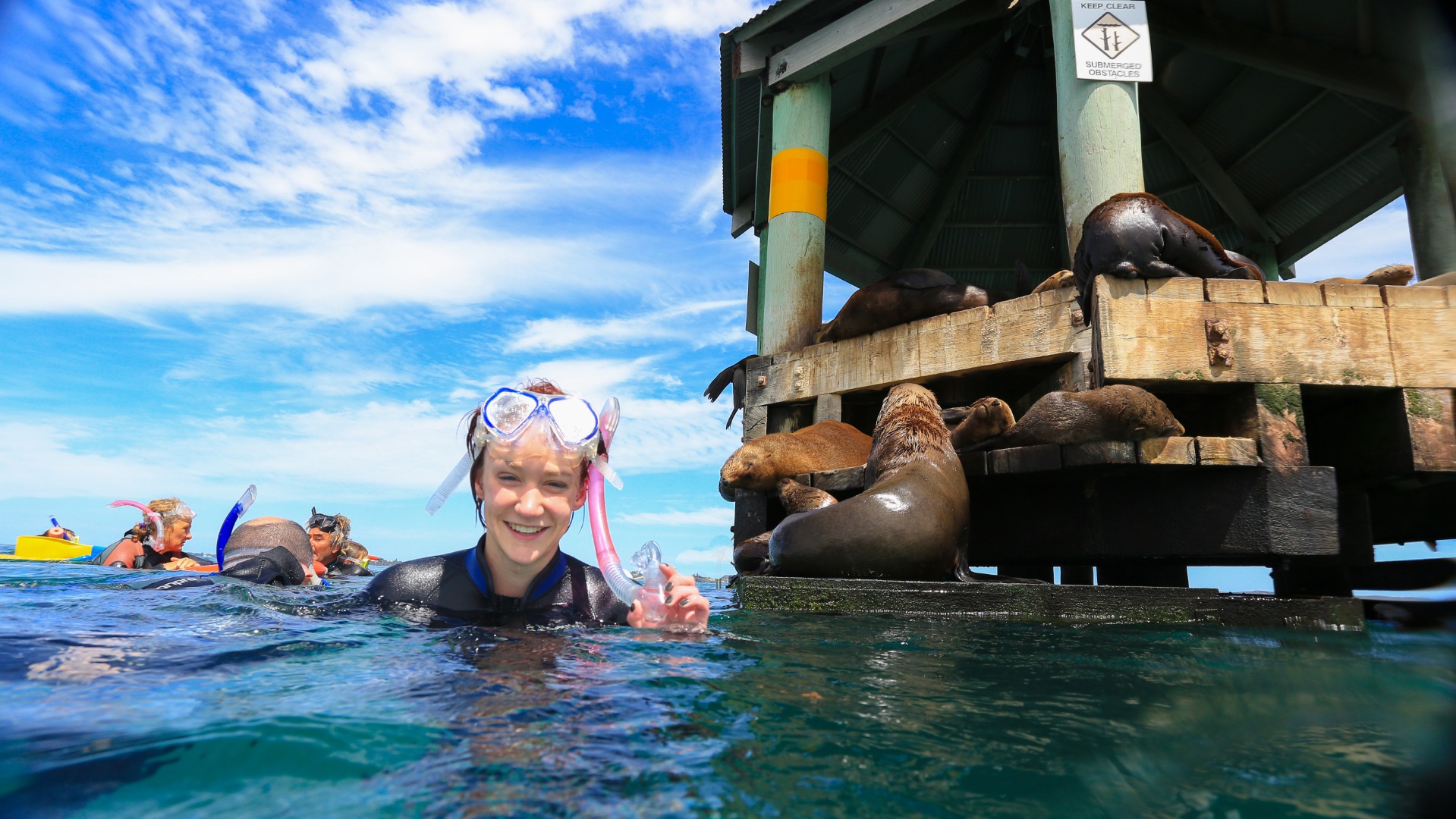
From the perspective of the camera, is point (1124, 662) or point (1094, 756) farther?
point (1124, 662)

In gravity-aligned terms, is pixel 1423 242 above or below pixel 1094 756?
above

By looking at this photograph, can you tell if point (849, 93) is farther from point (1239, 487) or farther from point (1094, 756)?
point (1094, 756)

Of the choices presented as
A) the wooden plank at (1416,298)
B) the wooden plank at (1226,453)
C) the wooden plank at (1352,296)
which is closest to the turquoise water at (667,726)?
the wooden plank at (1226,453)

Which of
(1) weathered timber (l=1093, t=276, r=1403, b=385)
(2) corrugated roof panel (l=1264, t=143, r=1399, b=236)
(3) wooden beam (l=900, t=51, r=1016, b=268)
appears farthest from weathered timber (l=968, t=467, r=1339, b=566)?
(3) wooden beam (l=900, t=51, r=1016, b=268)

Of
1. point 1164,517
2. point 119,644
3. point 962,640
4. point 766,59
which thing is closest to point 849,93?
point 766,59

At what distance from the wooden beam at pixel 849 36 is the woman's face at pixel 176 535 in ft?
31.5

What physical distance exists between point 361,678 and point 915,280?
24.9 ft

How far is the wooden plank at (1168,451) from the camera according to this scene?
5.36m

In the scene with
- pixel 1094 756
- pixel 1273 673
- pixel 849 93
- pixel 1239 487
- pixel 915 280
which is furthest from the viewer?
pixel 849 93

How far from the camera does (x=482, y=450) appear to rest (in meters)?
3.36

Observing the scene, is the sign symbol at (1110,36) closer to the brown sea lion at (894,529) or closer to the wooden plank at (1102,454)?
the wooden plank at (1102,454)

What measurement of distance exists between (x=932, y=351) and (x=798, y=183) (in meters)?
4.18

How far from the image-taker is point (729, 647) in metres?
3.22

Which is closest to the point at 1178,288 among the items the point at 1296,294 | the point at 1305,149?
the point at 1296,294
